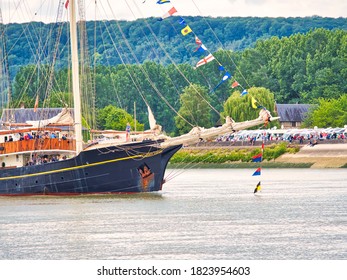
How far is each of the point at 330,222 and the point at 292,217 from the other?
2.99 meters

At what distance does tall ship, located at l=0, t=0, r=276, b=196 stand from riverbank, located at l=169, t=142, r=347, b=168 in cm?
4634

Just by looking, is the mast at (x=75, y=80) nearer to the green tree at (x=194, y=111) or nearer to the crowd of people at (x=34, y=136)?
the crowd of people at (x=34, y=136)

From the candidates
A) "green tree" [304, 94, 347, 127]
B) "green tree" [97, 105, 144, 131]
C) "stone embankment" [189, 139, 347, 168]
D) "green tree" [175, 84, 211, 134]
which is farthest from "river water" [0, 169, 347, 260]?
"green tree" [175, 84, 211, 134]

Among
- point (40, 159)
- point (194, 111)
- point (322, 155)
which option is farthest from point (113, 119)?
point (40, 159)

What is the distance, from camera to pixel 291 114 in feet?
564

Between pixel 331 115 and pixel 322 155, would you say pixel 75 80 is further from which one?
pixel 331 115

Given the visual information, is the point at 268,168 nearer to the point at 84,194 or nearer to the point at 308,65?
the point at 84,194

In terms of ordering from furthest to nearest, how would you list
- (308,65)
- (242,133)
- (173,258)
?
(308,65)
(242,133)
(173,258)

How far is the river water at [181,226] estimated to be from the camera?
44.8 metres

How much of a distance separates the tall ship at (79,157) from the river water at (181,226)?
3.58 feet

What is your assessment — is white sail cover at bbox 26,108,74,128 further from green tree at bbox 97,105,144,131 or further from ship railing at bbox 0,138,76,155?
green tree at bbox 97,105,144,131

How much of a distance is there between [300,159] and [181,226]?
69.5 meters

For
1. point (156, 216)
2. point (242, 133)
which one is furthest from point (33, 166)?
point (242, 133)

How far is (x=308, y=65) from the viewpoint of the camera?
186250 millimetres
